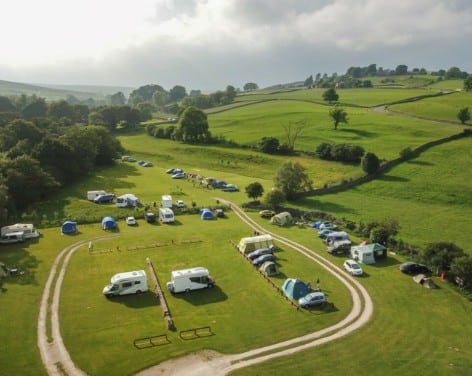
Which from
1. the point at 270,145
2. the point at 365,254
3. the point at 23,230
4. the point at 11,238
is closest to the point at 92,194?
the point at 23,230

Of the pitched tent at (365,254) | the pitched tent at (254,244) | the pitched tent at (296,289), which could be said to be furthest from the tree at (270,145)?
the pitched tent at (296,289)

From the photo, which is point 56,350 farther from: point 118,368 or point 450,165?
point 450,165

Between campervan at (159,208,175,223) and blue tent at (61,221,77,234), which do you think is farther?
campervan at (159,208,175,223)

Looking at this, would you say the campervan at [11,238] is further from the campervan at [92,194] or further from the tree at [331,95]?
the tree at [331,95]

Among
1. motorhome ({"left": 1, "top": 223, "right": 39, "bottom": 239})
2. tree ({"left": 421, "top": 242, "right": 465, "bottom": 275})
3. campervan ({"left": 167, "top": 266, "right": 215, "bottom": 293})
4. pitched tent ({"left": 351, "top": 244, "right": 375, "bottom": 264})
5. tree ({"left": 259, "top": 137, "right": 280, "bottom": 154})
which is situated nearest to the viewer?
campervan ({"left": 167, "top": 266, "right": 215, "bottom": 293})

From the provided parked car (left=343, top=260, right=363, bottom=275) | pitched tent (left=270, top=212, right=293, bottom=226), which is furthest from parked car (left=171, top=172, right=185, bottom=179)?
parked car (left=343, top=260, right=363, bottom=275)

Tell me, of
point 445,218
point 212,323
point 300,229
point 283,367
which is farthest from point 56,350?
point 445,218

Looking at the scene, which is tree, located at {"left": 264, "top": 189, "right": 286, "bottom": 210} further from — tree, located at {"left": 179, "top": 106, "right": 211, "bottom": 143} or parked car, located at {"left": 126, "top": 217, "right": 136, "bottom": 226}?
tree, located at {"left": 179, "top": 106, "right": 211, "bottom": 143}
